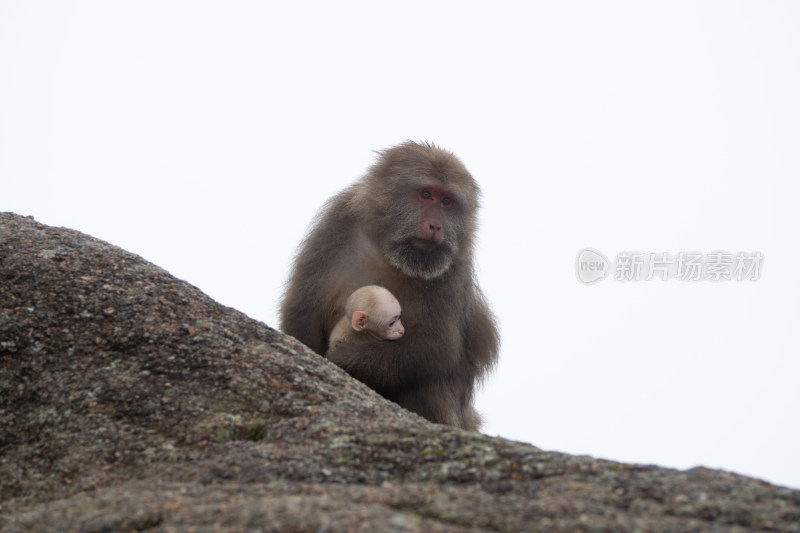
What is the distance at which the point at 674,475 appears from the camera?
118 inches

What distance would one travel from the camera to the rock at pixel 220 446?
2.68m

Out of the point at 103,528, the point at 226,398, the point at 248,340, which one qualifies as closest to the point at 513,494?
the point at 103,528

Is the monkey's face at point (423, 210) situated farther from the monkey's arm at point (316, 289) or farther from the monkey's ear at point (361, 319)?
the monkey's ear at point (361, 319)

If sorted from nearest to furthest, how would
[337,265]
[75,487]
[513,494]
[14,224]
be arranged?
[513,494]
[75,487]
[14,224]
[337,265]

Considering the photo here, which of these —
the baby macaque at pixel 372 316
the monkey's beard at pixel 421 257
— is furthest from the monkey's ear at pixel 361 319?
the monkey's beard at pixel 421 257

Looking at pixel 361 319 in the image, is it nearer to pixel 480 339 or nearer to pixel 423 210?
pixel 423 210

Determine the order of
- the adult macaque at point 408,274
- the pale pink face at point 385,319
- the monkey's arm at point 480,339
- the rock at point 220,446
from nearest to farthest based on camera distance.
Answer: the rock at point 220,446 → the pale pink face at point 385,319 → the adult macaque at point 408,274 → the monkey's arm at point 480,339

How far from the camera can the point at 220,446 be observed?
140 inches

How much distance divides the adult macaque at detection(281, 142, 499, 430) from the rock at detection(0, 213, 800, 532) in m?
2.01

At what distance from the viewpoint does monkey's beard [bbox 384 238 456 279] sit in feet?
22.1

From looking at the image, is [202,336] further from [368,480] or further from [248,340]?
[368,480]

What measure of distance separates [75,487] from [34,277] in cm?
161

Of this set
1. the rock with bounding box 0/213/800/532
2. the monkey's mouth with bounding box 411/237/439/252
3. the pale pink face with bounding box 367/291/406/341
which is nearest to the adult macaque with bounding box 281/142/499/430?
the monkey's mouth with bounding box 411/237/439/252

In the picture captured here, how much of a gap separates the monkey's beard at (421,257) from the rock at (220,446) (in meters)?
2.12
